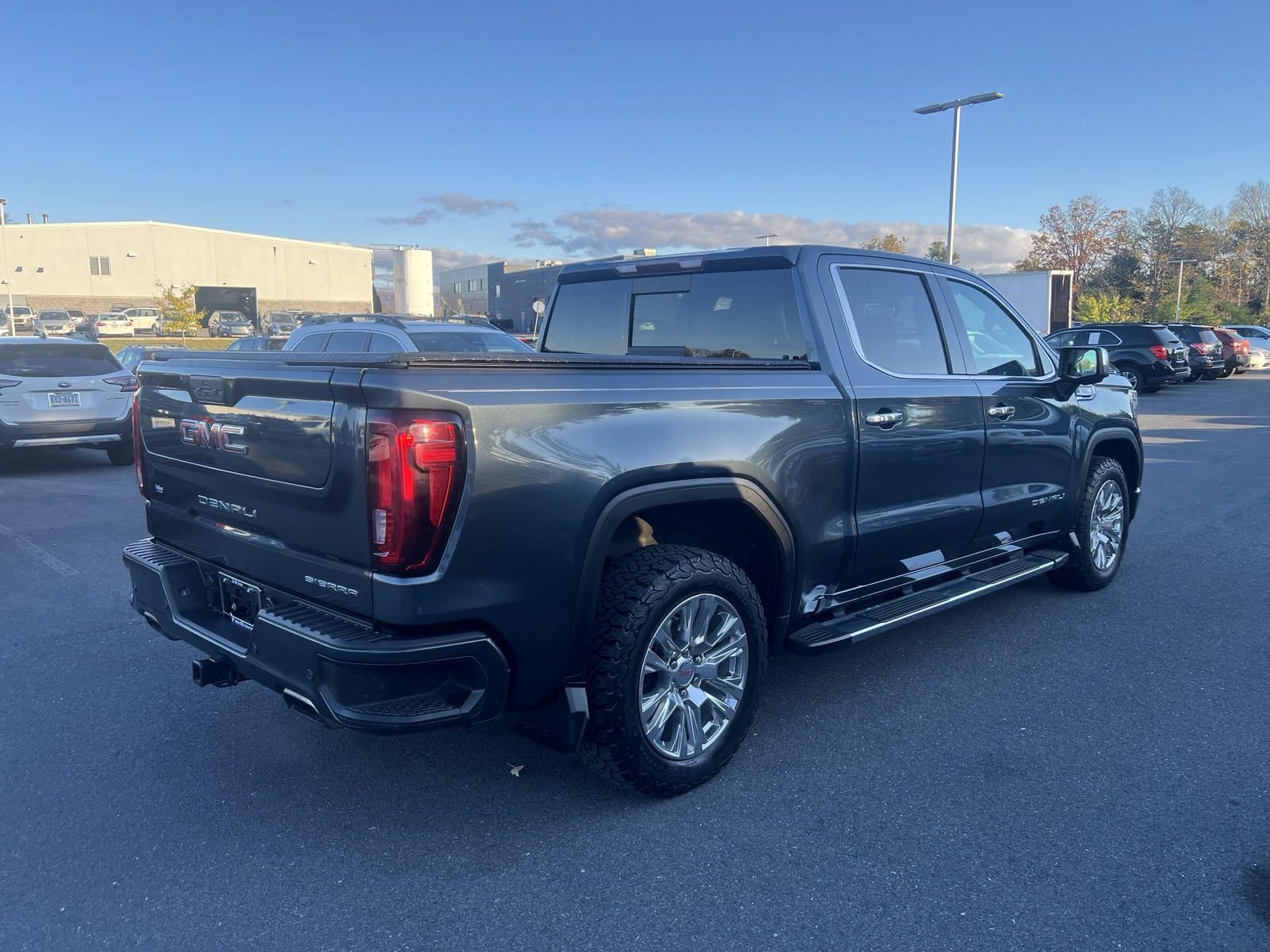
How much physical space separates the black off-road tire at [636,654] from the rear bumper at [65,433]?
365 inches

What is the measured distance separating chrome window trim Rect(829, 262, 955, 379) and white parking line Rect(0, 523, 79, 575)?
5.24 m

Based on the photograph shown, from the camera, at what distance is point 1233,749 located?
12.0 ft

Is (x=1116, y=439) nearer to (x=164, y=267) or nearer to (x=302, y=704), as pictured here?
(x=302, y=704)

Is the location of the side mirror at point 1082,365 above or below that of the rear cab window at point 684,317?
below

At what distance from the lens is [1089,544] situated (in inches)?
221

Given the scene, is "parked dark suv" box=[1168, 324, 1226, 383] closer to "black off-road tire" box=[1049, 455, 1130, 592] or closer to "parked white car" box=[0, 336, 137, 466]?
"black off-road tire" box=[1049, 455, 1130, 592]

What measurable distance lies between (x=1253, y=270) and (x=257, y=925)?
88482mm

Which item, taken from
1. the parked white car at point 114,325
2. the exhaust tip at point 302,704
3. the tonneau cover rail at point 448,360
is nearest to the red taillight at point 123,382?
the tonneau cover rail at point 448,360

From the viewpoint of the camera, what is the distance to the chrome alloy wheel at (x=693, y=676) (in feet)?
10.6

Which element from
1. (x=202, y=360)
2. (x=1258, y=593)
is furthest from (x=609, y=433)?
(x=1258, y=593)

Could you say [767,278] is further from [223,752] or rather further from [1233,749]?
[223,752]

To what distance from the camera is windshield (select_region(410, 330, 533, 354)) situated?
10.4m

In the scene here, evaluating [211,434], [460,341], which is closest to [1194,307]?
[460,341]

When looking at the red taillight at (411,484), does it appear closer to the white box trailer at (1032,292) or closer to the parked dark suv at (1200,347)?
the parked dark suv at (1200,347)
